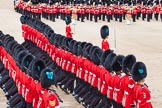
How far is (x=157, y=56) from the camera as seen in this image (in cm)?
1584

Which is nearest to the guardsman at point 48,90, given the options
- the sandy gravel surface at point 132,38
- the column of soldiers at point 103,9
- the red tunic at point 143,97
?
the red tunic at point 143,97

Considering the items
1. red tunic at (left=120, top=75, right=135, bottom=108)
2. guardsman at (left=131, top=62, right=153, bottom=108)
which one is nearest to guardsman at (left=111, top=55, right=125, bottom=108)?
red tunic at (left=120, top=75, right=135, bottom=108)

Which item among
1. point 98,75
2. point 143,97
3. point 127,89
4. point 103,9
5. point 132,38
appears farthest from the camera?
point 103,9

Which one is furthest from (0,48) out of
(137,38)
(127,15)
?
(127,15)

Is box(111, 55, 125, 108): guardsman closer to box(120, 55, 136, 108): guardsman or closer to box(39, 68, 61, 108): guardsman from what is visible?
box(120, 55, 136, 108): guardsman

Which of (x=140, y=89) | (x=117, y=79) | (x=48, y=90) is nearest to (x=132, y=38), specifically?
(x=117, y=79)

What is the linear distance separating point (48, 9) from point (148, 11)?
5.73 m

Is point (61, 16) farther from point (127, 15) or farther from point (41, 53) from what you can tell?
point (41, 53)

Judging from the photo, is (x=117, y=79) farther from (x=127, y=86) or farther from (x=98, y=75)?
(x=98, y=75)

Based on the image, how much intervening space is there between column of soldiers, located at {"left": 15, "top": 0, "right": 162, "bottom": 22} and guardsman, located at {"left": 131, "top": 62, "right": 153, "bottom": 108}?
18.9 metres

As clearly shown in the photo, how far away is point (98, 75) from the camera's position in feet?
29.2

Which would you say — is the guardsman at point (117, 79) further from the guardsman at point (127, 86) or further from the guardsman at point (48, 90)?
the guardsman at point (48, 90)

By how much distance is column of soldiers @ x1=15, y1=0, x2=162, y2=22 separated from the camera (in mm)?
26666

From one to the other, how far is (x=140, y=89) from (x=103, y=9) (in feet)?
66.3
